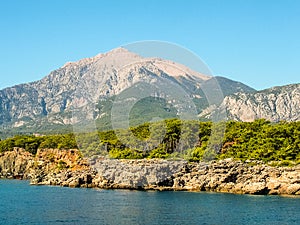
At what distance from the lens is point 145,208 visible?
45406mm

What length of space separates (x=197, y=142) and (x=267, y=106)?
124 m

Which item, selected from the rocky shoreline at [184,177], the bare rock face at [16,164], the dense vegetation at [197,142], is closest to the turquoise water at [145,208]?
the rocky shoreline at [184,177]

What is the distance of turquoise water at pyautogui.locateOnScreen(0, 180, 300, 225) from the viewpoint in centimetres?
3931

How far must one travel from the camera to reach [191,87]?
276 feet

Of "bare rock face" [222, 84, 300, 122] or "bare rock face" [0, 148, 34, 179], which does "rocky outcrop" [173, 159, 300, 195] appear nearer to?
"bare rock face" [0, 148, 34, 179]

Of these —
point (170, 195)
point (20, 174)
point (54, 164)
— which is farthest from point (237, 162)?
point (20, 174)

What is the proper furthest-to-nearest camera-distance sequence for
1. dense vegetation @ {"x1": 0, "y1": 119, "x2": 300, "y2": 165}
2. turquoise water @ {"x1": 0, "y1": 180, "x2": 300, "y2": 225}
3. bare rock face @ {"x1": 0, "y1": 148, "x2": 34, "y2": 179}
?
1. bare rock face @ {"x1": 0, "y1": 148, "x2": 34, "y2": 179}
2. dense vegetation @ {"x1": 0, "y1": 119, "x2": 300, "y2": 165}
3. turquoise water @ {"x1": 0, "y1": 180, "x2": 300, "y2": 225}

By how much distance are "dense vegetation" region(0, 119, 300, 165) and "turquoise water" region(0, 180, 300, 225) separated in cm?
1223

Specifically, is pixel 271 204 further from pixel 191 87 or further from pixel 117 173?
pixel 191 87

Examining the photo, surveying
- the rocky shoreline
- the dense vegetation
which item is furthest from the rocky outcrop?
the dense vegetation

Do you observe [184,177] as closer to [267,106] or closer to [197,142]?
[197,142]

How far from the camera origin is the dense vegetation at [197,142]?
66125mm

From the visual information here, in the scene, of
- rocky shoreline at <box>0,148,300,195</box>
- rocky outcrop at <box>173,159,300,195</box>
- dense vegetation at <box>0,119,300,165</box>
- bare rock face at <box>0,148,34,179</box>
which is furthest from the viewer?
bare rock face at <box>0,148,34,179</box>

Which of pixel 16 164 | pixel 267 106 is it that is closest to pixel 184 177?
pixel 16 164
